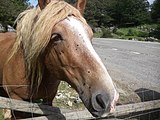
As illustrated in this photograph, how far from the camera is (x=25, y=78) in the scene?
2812 mm

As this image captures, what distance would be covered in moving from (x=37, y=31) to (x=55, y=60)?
0.94 feet

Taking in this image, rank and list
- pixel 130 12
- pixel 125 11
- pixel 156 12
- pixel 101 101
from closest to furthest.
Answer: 1. pixel 101 101
2. pixel 156 12
3. pixel 130 12
4. pixel 125 11

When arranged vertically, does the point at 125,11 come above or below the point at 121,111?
below

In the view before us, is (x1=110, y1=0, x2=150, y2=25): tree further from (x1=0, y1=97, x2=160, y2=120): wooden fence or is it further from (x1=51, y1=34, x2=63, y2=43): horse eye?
(x1=51, y1=34, x2=63, y2=43): horse eye

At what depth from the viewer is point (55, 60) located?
8.02 feet

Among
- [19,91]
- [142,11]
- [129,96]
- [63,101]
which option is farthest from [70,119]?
[142,11]

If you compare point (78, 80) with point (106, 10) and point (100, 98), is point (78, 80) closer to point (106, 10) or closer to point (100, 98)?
point (100, 98)

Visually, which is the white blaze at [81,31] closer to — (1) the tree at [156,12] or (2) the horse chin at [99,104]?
(2) the horse chin at [99,104]

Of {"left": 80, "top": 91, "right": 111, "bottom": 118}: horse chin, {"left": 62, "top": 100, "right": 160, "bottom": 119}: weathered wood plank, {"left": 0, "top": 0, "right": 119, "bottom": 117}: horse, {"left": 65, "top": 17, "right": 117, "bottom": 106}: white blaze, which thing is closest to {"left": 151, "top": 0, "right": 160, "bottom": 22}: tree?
Result: {"left": 62, "top": 100, "right": 160, "bottom": 119}: weathered wood plank

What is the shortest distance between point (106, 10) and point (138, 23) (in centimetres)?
731

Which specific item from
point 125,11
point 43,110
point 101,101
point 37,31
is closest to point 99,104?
point 101,101

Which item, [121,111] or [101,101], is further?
[121,111]

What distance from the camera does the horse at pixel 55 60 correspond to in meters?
2.15

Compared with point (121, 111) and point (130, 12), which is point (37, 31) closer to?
point (121, 111)
